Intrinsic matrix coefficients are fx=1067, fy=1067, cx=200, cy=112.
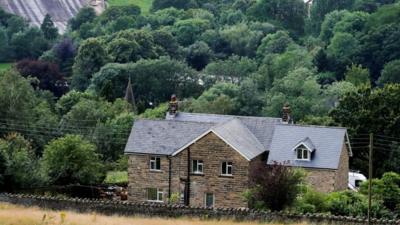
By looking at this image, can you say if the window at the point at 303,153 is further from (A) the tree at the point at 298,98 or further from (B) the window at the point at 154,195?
(A) the tree at the point at 298,98

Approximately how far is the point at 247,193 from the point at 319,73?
83184mm

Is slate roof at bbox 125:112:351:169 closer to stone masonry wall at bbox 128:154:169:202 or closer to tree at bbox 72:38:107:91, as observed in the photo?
stone masonry wall at bbox 128:154:169:202

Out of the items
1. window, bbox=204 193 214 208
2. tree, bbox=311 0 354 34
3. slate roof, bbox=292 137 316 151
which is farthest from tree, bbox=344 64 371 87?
window, bbox=204 193 214 208

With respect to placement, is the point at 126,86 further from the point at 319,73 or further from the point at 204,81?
the point at 319,73

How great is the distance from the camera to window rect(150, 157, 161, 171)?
57.5m

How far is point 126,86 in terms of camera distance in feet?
365

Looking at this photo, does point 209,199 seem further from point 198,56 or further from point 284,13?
point 284,13

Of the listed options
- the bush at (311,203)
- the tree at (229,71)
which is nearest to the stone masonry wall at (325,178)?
the bush at (311,203)

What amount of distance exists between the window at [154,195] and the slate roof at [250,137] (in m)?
2.05

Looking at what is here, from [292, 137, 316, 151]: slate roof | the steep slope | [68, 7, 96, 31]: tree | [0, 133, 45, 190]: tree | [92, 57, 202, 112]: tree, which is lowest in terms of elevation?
[0, 133, 45, 190]: tree

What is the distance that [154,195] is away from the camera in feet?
189

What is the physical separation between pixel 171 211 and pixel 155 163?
48.6 feet

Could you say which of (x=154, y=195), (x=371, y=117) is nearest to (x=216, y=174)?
(x=154, y=195)

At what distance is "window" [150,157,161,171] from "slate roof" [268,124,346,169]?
599cm
